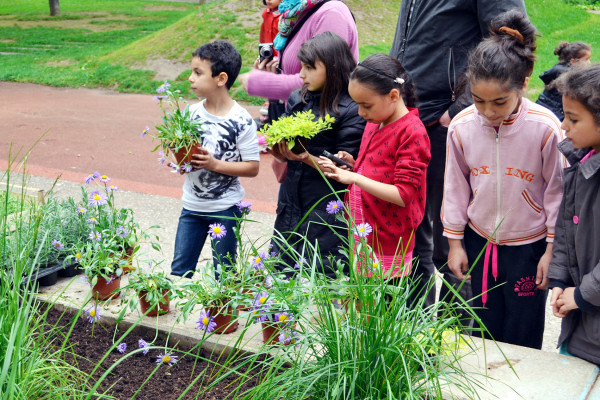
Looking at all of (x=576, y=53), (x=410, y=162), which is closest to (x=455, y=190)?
(x=410, y=162)

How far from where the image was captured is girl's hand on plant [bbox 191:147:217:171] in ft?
11.7

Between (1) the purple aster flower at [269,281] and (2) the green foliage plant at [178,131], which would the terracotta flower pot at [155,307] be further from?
(2) the green foliage plant at [178,131]

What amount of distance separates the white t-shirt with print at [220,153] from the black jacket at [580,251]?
5.81ft

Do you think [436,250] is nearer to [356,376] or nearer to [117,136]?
[356,376]

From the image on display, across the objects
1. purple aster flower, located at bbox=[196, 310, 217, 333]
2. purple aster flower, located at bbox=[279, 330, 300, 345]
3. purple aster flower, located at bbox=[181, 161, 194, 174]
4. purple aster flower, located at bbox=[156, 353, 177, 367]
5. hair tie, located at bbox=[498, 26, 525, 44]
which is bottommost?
purple aster flower, located at bbox=[156, 353, 177, 367]

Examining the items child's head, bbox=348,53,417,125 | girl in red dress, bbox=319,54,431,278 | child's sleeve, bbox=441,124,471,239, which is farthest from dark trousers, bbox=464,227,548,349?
child's head, bbox=348,53,417,125

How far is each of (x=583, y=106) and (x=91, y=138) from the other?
27.1 ft

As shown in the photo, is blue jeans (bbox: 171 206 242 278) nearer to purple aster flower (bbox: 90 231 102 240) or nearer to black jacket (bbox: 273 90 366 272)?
black jacket (bbox: 273 90 366 272)

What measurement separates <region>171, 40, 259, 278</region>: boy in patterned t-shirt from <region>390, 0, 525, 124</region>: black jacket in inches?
38.5

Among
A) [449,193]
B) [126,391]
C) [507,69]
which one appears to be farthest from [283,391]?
[507,69]

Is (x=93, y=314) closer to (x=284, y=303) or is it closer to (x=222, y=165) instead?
(x=284, y=303)

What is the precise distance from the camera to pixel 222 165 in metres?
3.74

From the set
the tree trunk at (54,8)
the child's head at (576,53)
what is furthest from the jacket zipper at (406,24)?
the tree trunk at (54,8)

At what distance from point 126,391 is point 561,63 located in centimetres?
495
